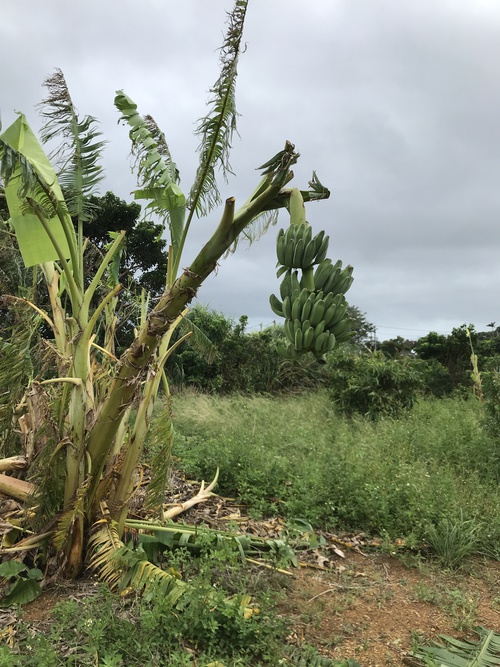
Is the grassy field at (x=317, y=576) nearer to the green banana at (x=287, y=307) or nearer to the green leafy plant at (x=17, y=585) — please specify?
the green leafy plant at (x=17, y=585)

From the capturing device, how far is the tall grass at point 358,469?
Answer: 13.9 feet

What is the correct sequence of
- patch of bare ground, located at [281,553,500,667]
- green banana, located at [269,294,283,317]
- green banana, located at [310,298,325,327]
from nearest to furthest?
green banana, located at [310,298,325,327], green banana, located at [269,294,283,317], patch of bare ground, located at [281,553,500,667]

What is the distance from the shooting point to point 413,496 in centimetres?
427

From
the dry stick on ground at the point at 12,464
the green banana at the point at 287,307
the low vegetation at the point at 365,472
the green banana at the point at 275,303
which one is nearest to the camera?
the green banana at the point at 287,307

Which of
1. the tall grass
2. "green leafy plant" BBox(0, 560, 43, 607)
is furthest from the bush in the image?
"green leafy plant" BBox(0, 560, 43, 607)

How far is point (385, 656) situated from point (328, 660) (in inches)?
13.7

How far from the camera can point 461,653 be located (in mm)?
2625

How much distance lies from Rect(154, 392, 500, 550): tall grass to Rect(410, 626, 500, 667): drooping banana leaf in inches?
46.9

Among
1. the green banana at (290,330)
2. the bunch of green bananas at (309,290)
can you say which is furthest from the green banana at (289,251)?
the green banana at (290,330)

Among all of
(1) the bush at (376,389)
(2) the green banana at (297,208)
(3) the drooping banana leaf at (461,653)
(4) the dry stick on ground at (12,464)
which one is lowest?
(3) the drooping banana leaf at (461,653)

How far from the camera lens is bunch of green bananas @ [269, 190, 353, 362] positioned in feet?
6.12

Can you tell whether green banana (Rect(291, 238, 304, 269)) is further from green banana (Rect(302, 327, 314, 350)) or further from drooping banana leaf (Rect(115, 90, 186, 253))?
drooping banana leaf (Rect(115, 90, 186, 253))

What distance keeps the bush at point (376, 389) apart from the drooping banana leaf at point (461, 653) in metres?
5.84

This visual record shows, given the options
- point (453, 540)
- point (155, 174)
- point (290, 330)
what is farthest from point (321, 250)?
point (453, 540)
